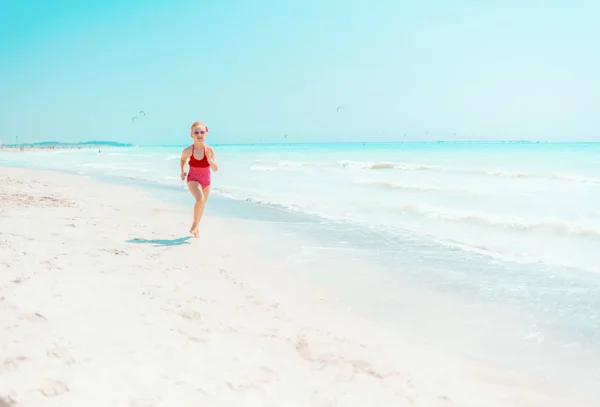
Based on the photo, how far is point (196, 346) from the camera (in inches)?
123

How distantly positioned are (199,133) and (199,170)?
716mm

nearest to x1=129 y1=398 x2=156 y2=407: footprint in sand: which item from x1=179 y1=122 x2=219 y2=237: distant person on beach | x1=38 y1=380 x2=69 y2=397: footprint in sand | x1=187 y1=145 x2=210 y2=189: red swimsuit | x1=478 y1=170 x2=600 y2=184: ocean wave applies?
x1=38 y1=380 x2=69 y2=397: footprint in sand

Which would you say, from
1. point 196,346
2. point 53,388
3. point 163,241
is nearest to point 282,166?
point 163,241

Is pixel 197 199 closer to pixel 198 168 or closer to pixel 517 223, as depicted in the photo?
pixel 198 168

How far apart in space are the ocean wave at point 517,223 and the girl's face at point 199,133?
18.9 ft

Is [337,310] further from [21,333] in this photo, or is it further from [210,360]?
[21,333]

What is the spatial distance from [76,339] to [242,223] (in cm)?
629

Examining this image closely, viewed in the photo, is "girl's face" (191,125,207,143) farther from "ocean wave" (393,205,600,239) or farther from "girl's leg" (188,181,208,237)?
"ocean wave" (393,205,600,239)

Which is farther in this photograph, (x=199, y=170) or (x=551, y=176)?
(x=551, y=176)

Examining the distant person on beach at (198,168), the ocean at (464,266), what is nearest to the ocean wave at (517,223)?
the ocean at (464,266)

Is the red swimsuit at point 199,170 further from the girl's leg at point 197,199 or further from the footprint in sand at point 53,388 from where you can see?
the footprint in sand at point 53,388

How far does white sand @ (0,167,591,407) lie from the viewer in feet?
8.46

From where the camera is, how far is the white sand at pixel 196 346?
8.46ft

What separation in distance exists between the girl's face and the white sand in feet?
7.90
